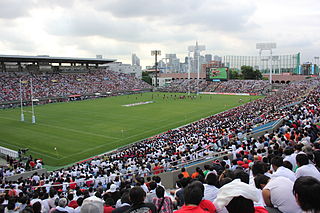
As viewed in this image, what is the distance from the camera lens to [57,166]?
1980cm

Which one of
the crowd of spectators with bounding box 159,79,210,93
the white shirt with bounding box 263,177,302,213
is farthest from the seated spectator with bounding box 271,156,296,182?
the crowd of spectators with bounding box 159,79,210,93

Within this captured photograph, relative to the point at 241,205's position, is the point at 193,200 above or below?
below

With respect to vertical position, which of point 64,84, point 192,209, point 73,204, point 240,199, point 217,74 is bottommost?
point 73,204

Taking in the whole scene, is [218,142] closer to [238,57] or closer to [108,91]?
[108,91]

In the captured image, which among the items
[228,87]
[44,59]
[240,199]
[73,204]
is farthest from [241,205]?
[228,87]

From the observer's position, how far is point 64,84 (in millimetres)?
71375

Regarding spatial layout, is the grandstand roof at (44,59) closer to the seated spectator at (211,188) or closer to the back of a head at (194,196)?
the seated spectator at (211,188)

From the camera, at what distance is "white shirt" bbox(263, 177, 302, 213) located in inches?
146

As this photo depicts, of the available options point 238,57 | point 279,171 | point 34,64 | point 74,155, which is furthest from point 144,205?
point 238,57

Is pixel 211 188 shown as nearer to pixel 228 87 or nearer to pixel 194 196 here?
pixel 194 196

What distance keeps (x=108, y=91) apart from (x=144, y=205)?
73.2m

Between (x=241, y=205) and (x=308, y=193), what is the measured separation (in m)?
0.72

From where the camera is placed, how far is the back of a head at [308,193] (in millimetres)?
2766

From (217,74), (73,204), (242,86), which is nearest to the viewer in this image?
(73,204)
